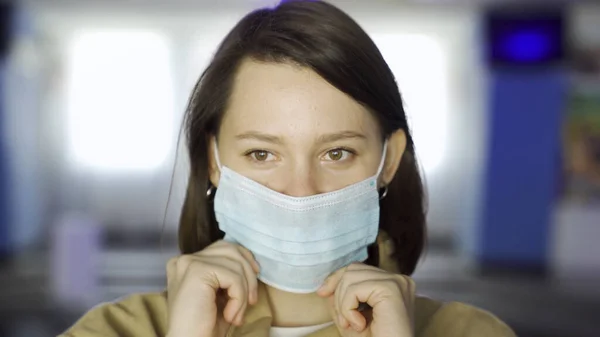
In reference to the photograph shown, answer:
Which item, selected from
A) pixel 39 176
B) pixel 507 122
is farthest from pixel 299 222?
pixel 39 176

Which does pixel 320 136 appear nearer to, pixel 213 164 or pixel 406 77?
pixel 213 164

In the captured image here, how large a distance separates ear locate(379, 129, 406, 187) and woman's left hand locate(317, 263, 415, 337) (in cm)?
22

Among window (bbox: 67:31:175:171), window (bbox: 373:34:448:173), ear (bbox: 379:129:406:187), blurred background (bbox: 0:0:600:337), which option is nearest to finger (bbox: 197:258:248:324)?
ear (bbox: 379:129:406:187)

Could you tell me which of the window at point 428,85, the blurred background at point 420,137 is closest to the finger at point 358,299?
the blurred background at point 420,137

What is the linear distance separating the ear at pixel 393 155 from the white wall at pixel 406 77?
5.72m

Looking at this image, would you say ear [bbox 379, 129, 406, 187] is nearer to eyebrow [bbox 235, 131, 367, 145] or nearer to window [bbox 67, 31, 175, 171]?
eyebrow [bbox 235, 131, 367, 145]

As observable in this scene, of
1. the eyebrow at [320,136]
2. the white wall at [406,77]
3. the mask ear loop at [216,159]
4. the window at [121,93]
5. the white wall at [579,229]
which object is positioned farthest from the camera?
the window at [121,93]

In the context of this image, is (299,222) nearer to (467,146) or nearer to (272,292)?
(272,292)

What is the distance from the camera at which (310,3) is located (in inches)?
42.0

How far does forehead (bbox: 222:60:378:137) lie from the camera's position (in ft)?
3.37

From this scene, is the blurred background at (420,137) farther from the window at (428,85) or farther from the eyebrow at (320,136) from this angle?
the eyebrow at (320,136)

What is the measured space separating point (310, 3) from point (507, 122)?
5.81m

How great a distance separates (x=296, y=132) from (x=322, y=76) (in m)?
0.10

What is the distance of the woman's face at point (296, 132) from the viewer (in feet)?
3.38
